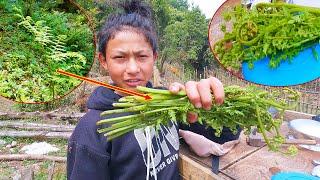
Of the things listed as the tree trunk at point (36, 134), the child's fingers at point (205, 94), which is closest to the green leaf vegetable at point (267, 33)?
the child's fingers at point (205, 94)

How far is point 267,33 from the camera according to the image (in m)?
1.39

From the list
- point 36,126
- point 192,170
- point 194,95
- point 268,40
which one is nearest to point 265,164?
point 192,170

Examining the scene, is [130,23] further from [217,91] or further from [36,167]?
[36,167]

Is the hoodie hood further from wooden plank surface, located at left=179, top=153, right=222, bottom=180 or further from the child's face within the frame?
wooden plank surface, located at left=179, top=153, right=222, bottom=180

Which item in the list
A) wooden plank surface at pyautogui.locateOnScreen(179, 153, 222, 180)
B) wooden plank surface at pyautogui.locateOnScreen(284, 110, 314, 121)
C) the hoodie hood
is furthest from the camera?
wooden plank surface at pyautogui.locateOnScreen(284, 110, 314, 121)

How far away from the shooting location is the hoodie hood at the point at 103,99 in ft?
4.33

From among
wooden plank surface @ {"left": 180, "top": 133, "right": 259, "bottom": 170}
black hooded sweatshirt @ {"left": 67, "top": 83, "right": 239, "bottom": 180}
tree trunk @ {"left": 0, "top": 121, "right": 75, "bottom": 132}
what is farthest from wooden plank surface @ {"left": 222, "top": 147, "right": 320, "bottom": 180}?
tree trunk @ {"left": 0, "top": 121, "right": 75, "bottom": 132}

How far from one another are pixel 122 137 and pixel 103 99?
18 centimetres

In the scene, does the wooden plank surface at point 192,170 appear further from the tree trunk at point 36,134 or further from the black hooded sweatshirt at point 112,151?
the tree trunk at point 36,134

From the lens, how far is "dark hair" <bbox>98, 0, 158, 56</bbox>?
135 cm

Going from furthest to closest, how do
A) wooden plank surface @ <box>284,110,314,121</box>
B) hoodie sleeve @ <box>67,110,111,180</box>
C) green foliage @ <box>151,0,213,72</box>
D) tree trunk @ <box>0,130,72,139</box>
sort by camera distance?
1. green foliage @ <box>151,0,213,72</box>
2. tree trunk @ <box>0,130,72,139</box>
3. wooden plank surface @ <box>284,110,314,121</box>
4. hoodie sleeve @ <box>67,110,111,180</box>

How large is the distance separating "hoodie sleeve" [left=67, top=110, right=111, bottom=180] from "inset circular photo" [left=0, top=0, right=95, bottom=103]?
8.80 ft

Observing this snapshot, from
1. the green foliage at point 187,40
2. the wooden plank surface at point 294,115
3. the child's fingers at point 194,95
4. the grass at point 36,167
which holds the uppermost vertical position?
the green foliage at point 187,40

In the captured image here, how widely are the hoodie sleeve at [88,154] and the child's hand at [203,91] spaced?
0.53 meters
